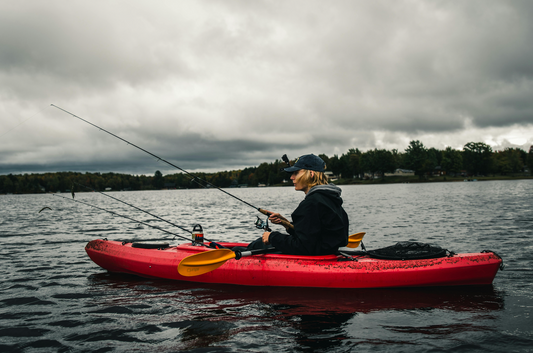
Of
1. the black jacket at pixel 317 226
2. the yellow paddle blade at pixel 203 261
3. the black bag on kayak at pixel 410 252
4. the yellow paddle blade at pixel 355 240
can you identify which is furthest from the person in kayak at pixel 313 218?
the yellow paddle blade at pixel 355 240

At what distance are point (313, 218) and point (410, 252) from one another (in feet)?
7.07

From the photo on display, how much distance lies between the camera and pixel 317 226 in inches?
209

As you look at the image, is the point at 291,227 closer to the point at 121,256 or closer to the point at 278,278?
the point at 278,278

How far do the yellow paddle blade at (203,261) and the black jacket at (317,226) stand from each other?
2.82 ft

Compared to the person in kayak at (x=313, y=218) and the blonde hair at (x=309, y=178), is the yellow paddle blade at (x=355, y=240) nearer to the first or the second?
the person in kayak at (x=313, y=218)

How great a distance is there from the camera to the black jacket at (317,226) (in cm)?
520

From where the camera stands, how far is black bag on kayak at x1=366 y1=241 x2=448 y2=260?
580cm

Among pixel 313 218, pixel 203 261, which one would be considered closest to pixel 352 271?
pixel 313 218

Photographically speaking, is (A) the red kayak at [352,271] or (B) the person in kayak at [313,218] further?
(A) the red kayak at [352,271]

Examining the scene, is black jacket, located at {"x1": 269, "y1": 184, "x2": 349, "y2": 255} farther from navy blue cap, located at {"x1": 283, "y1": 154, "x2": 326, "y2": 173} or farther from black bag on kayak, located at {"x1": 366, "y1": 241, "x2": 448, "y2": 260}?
black bag on kayak, located at {"x1": 366, "y1": 241, "x2": 448, "y2": 260}

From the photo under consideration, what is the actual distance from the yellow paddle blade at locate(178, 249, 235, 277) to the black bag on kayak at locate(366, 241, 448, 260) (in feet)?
9.07

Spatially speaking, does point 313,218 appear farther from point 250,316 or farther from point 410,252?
point 410,252

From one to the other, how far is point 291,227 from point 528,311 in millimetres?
3660

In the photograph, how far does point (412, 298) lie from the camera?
17.9ft
